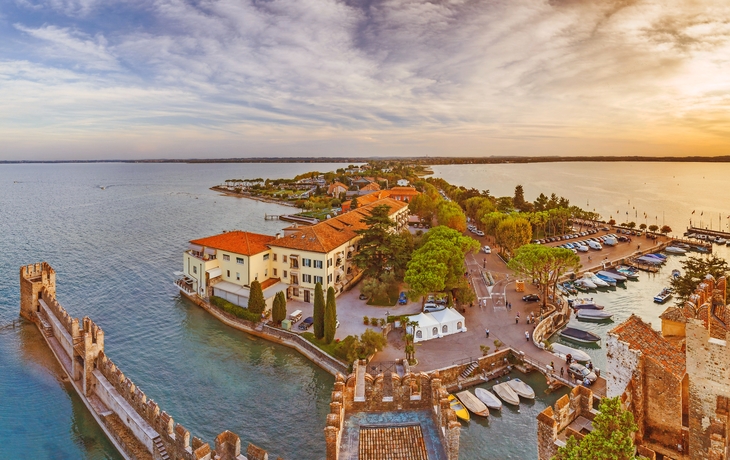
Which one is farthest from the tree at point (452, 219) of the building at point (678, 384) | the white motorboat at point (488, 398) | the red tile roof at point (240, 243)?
the building at point (678, 384)

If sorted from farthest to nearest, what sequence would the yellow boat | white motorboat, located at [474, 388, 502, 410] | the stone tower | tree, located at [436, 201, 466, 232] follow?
tree, located at [436, 201, 466, 232] → the stone tower → white motorboat, located at [474, 388, 502, 410] → the yellow boat

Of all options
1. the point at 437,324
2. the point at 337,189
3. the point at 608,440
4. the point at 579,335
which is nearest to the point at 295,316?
the point at 437,324

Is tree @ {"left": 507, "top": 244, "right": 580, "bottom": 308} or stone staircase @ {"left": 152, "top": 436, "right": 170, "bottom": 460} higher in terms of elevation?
tree @ {"left": 507, "top": 244, "right": 580, "bottom": 308}

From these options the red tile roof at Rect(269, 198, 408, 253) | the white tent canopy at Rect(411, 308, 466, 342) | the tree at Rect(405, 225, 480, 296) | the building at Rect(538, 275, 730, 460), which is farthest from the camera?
the red tile roof at Rect(269, 198, 408, 253)

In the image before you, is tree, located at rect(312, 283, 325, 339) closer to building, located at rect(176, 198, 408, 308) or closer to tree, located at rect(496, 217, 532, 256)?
building, located at rect(176, 198, 408, 308)

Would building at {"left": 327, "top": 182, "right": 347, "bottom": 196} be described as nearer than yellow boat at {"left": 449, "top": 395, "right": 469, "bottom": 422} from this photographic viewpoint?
No

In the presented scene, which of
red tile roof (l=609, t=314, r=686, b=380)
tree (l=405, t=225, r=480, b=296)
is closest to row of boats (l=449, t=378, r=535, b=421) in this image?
tree (l=405, t=225, r=480, b=296)

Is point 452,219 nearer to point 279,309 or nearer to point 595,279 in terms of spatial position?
point 595,279

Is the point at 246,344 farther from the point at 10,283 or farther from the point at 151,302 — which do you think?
the point at 10,283
